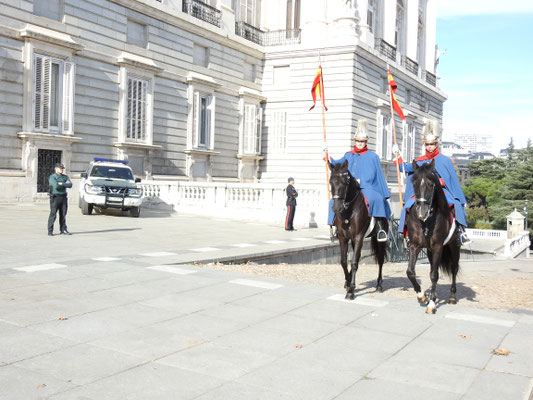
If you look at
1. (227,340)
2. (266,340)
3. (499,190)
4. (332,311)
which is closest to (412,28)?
(499,190)

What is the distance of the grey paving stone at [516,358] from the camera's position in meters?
5.24

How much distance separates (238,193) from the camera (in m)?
23.6

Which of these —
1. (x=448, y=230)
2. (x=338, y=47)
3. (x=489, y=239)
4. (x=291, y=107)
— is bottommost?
(x=489, y=239)

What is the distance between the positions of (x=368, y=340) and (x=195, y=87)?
27.9 meters

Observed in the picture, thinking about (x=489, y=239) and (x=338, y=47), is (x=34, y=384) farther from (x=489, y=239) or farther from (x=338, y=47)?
(x=489, y=239)

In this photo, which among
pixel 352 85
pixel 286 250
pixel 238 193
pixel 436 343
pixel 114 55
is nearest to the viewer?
pixel 436 343

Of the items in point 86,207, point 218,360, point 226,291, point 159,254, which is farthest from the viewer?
point 86,207

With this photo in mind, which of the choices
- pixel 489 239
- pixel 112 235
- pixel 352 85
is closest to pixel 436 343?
pixel 112 235

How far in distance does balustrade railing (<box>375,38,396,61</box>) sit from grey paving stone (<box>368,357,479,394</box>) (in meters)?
37.5

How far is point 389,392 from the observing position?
15.0 ft

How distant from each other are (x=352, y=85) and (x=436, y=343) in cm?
3075

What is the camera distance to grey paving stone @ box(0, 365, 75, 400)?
421 centimetres

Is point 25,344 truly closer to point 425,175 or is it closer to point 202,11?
point 425,175

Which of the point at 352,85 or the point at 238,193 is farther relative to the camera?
the point at 352,85
